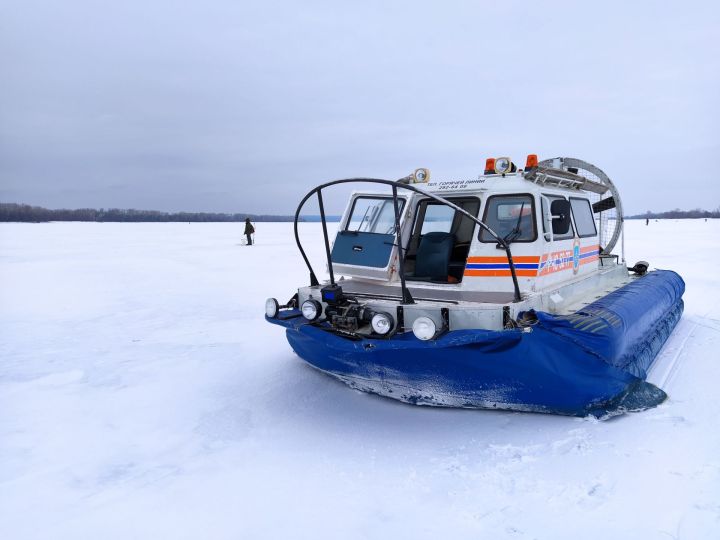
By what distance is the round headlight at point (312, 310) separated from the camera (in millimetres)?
4266

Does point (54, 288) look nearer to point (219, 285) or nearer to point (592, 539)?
point (219, 285)

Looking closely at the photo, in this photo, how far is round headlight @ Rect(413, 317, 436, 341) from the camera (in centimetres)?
354

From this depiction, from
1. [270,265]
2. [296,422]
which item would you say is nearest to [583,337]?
[296,422]

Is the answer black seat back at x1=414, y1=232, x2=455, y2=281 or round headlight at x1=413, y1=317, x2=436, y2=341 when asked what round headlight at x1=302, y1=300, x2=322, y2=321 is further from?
black seat back at x1=414, y1=232, x2=455, y2=281

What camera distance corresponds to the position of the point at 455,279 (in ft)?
16.8

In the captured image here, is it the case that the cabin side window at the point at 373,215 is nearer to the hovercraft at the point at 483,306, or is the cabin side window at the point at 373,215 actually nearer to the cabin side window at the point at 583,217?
the hovercraft at the point at 483,306

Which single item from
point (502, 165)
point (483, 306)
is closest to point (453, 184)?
point (502, 165)

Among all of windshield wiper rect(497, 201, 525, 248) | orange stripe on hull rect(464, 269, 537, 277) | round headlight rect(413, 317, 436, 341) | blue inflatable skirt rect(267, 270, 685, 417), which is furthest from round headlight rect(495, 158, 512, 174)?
round headlight rect(413, 317, 436, 341)

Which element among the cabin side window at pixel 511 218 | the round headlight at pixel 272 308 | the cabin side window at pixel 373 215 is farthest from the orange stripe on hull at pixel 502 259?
the round headlight at pixel 272 308

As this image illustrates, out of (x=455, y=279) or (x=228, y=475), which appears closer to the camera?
(x=228, y=475)

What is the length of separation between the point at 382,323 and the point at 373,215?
64.2 inches

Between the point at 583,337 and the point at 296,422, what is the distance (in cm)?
210

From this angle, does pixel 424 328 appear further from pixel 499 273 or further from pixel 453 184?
pixel 453 184

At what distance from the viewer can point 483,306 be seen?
3.74 metres
